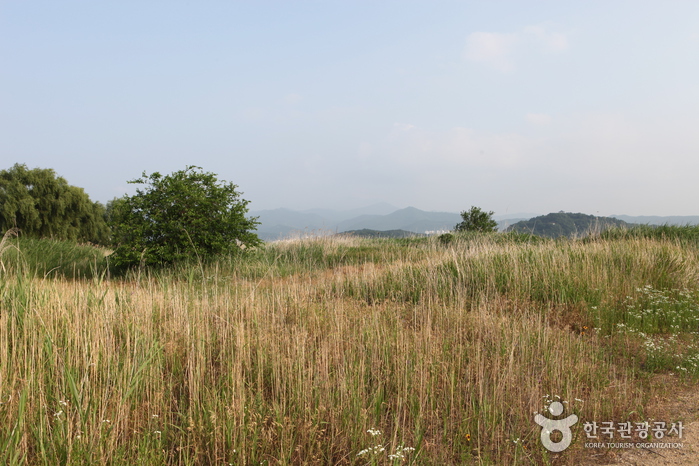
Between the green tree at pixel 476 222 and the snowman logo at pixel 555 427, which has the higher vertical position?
the green tree at pixel 476 222

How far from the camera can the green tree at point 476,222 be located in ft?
70.6

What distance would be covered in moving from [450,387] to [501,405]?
0.50m

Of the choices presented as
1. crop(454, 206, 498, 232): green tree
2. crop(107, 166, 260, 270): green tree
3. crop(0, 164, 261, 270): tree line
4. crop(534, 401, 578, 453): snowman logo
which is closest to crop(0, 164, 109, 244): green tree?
crop(0, 164, 261, 270): tree line

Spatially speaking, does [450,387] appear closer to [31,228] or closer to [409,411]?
[409,411]

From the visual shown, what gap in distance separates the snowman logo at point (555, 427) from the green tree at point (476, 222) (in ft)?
60.6

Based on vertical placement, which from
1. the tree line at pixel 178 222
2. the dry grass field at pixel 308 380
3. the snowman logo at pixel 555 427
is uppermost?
the tree line at pixel 178 222

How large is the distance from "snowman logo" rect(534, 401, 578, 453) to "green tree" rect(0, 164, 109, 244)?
83.8 feet

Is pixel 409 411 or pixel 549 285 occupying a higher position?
pixel 549 285

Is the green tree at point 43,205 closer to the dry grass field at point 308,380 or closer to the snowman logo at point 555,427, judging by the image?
the dry grass field at point 308,380

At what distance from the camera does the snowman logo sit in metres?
3.10

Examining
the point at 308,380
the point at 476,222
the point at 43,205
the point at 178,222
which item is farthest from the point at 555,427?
the point at 43,205

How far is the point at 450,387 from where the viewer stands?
3.67 meters

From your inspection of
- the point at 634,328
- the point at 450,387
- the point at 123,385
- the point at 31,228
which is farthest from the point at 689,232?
the point at 31,228

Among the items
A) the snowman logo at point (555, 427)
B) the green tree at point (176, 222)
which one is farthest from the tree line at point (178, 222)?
the snowman logo at point (555, 427)
